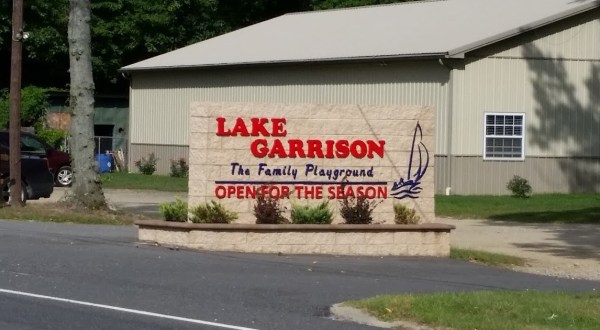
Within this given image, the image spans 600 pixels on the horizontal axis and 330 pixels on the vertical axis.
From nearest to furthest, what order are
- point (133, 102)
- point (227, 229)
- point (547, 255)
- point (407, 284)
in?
point (407, 284)
point (227, 229)
point (547, 255)
point (133, 102)

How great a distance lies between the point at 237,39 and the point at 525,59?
14.5 m

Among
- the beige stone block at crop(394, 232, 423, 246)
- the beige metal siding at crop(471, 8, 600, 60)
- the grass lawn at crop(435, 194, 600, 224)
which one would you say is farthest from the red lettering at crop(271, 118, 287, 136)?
the beige metal siding at crop(471, 8, 600, 60)

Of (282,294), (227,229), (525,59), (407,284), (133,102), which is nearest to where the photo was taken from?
(282,294)

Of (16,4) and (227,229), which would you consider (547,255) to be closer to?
(227,229)

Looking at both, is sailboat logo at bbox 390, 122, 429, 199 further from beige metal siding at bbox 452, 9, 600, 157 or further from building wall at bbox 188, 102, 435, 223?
beige metal siding at bbox 452, 9, 600, 157

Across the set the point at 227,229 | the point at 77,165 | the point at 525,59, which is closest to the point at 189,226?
the point at 227,229

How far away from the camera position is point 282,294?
13.6m

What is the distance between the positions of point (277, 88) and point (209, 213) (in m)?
20.8

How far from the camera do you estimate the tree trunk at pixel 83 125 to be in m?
23.5

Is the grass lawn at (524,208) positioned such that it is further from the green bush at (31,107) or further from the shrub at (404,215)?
the green bush at (31,107)

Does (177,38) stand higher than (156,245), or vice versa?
(177,38)

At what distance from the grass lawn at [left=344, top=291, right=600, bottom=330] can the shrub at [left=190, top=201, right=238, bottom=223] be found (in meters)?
5.91

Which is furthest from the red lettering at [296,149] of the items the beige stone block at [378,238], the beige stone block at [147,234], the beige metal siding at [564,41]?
the beige metal siding at [564,41]

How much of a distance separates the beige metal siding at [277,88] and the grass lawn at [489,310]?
19.8 m
